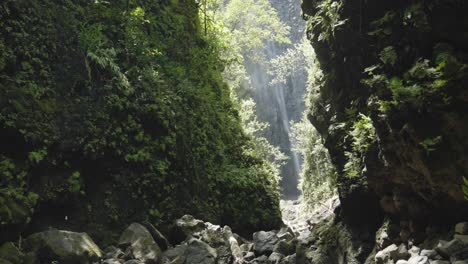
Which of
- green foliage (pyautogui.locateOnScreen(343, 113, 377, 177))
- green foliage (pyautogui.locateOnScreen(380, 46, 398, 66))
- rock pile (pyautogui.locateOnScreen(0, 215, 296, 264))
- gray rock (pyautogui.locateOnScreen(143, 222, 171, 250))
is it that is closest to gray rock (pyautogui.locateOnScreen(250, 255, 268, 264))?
rock pile (pyautogui.locateOnScreen(0, 215, 296, 264))

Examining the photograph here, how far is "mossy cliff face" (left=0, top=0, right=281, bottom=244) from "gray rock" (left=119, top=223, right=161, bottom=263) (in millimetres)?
461

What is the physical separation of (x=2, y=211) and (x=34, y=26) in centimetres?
353

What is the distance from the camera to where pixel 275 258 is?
7242mm

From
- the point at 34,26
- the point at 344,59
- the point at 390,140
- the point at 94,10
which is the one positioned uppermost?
the point at 94,10

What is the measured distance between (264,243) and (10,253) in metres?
4.58

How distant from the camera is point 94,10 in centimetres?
886

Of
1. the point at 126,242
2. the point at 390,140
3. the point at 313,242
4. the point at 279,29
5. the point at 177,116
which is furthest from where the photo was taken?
the point at 279,29

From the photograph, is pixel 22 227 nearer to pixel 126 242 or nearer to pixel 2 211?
pixel 2 211

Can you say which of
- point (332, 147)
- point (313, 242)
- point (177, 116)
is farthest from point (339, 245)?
point (177, 116)

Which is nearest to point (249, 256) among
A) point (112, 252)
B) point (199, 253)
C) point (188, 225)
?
point (188, 225)

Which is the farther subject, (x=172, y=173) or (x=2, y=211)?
(x=172, y=173)

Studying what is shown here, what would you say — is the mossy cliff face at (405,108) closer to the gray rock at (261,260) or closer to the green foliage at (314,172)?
the gray rock at (261,260)

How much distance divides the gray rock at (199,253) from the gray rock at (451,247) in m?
3.51

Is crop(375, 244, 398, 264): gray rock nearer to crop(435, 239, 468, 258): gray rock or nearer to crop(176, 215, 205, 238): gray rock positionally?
crop(435, 239, 468, 258): gray rock
